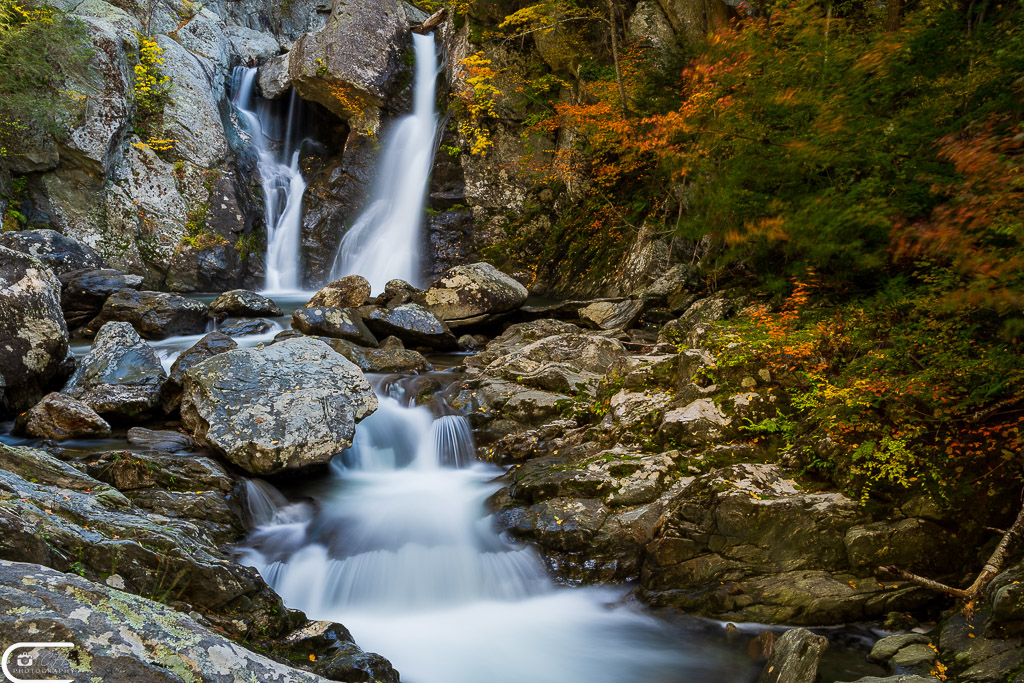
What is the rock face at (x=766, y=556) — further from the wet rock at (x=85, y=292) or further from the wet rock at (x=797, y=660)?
the wet rock at (x=85, y=292)

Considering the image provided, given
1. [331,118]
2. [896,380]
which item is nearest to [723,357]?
[896,380]

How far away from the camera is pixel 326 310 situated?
10.2m

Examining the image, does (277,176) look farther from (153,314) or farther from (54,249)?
(153,314)

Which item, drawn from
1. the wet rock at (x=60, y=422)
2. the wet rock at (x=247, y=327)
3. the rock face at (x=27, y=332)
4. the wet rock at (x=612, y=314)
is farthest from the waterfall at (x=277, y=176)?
the wet rock at (x=60, y=422)

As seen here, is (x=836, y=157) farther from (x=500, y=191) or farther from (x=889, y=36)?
(x=500, y=191)

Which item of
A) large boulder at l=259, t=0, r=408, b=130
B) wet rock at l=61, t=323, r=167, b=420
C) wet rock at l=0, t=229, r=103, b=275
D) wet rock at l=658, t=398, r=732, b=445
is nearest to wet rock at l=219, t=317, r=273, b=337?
wet rock at l=61, t=323, r=167, b=420

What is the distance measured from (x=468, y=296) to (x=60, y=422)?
6.58 metres

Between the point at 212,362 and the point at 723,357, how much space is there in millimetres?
5350

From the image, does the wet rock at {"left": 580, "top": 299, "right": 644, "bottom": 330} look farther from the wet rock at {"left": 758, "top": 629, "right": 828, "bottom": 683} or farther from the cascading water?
the wet rock at {"left": 758, "top": 629, "right": 828, "bottom": 683}

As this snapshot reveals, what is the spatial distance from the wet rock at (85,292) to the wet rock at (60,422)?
5.08 meters

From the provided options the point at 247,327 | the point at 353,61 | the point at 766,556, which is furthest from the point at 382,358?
the point at 353,61

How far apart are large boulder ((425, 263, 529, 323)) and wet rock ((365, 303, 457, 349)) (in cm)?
62

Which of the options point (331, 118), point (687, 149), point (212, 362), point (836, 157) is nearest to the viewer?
point (836, 157)

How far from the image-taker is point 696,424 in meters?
5.83
